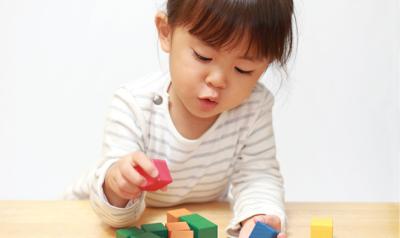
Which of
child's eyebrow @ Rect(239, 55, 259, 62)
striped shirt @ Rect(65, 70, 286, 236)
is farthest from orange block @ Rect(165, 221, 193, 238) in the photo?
child's eyebrow @ Rect(239, 55, 259, 62)

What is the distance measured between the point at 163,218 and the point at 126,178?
Result: 178 millimetres

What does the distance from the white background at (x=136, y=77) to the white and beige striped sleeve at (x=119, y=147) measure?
1.68 ft

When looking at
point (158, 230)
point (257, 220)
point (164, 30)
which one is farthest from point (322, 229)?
point (164, 30)

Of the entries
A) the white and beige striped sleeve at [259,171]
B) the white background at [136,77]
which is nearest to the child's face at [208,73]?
the white and beige striped sleeve at [259,171]

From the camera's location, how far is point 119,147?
2.88ft

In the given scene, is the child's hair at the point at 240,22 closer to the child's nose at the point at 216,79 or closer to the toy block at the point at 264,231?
the child's nose at the point at 216,79

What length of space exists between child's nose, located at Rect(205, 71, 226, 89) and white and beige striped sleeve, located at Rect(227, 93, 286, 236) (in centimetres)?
16

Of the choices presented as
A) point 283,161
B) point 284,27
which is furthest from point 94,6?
point 284,27

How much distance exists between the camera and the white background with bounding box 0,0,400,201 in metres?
1.41

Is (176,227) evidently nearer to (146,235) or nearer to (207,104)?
(146,235)

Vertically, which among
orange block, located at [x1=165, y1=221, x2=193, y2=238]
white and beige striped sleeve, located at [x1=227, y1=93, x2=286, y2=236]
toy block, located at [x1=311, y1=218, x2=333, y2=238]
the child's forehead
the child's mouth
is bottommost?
orange block, located at [x1=165, y1=221, x2=193, y2=238]

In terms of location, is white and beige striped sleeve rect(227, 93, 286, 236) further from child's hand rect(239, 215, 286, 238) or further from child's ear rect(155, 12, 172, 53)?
child's ear rect(155, 12, 172, 53)

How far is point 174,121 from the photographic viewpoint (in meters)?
0.95

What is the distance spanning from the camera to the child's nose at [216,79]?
2.69 ft
